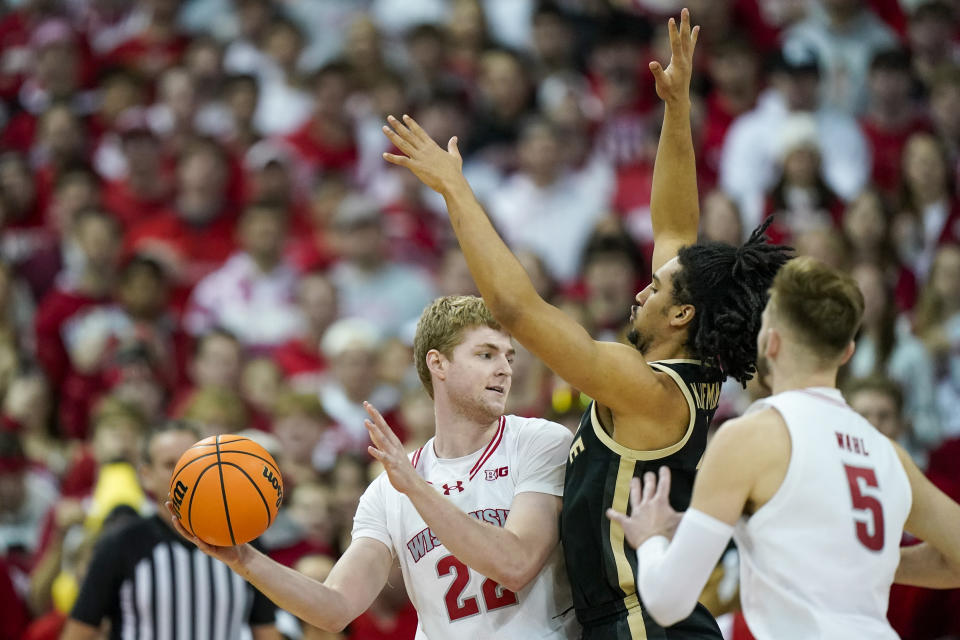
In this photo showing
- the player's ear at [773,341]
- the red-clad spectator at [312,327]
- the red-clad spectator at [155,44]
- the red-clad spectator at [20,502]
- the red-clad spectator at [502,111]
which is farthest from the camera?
the red-clad spectator at [155,44]

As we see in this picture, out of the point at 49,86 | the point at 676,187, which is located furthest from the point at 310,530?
the point at 49,86

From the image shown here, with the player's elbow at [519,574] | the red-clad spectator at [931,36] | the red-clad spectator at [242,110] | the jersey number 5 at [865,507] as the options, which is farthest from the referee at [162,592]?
the red-clad spectator at [931,36]

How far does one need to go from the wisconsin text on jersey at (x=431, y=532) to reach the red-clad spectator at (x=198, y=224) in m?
6.93

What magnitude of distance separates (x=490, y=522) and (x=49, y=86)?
1029cm

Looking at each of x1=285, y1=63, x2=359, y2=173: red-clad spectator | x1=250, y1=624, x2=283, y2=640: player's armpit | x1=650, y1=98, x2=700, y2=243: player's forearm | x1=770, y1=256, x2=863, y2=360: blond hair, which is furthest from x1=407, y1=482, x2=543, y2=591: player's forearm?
x1=285, y1=63, x2=359, y2=173: red-clad spectator

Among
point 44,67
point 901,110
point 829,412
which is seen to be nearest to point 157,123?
point 44,67

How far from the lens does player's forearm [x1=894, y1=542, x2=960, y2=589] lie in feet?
13.9

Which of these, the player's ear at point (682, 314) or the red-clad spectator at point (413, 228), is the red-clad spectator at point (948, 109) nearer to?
the red-clad spectator at point (413, 228)

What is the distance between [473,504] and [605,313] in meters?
4.30

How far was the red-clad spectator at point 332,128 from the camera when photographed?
11930 millimetres

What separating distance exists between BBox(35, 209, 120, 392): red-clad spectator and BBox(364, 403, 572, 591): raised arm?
21.7 ft

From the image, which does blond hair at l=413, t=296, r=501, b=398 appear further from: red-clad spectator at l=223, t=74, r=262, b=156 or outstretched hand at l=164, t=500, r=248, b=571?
red-clad spectator at l=223, t=74, r=262, b=156

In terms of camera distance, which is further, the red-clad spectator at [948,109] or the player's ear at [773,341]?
the red-clad spectator at [948,109]

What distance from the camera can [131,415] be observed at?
876cm
